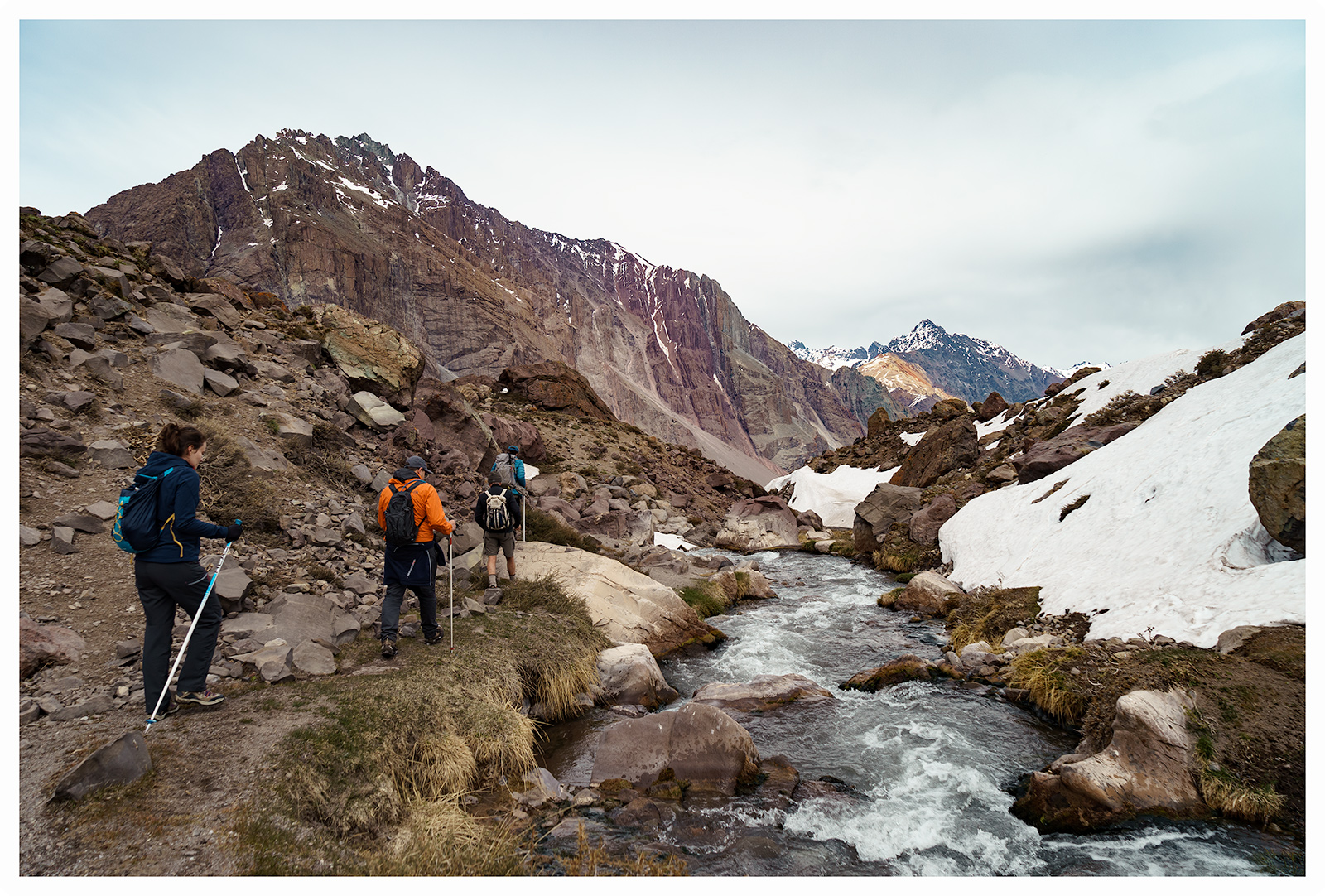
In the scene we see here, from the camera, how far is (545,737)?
28.5ft

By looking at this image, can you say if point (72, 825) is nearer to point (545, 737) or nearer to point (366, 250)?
point (545, 737)

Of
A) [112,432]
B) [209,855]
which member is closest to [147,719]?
[209,855]

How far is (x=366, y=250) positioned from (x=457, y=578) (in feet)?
505

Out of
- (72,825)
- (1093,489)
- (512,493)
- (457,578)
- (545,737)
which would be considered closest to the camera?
(72,825)

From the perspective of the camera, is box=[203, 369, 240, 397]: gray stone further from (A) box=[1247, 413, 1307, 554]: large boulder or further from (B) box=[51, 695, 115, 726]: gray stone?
(A) box=[1247, 413, 1307, 554]: large boulder

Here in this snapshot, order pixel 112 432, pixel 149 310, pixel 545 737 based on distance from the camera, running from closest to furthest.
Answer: pixel 545 737
pixel 112 432
pixel 149 310

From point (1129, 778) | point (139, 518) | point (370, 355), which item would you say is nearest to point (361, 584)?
point (139, 518)

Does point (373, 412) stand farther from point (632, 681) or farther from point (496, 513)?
point (632, 681)

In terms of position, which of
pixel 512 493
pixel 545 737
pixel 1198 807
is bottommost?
pixel 1198 807

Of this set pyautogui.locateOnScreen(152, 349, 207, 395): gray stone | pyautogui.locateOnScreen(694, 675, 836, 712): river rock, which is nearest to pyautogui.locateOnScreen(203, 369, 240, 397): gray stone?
pyautogui.locateOnScreen(152, 349, 207, 395): gray stone

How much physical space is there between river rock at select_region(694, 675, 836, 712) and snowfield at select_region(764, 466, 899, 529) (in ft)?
96.1

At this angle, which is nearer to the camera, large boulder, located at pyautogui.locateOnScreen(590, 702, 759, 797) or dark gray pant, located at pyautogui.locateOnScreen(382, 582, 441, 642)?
large boulder, located at pyautogui.locateOnScreen(590, 702, 759, 797)

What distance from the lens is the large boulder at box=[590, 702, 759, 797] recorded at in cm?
750

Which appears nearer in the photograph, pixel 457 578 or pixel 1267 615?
pixel 1267 615
